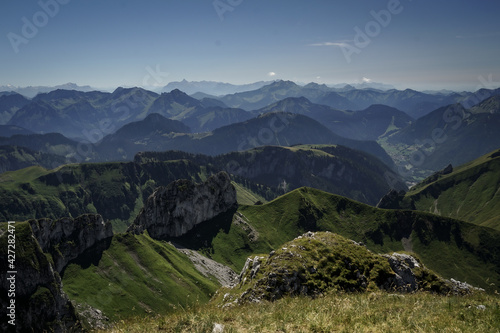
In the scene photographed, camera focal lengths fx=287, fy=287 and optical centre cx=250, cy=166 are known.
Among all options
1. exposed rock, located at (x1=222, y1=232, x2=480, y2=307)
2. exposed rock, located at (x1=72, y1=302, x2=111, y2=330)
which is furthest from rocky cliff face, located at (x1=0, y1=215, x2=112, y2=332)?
exposed rock, located at (x1=222, y1=232, x2=480, y2=307)

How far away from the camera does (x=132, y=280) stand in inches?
4914

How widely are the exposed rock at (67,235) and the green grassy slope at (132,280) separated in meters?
4.38

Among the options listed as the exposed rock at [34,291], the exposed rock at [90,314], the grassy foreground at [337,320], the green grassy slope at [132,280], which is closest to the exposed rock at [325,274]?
the grassy foreground at [337,320]

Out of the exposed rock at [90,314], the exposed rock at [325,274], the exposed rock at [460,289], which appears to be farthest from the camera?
the exposed rock at [90,314]

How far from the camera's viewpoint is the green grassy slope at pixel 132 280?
370 feet

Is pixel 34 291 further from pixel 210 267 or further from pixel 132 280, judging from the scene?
pixel 210 267

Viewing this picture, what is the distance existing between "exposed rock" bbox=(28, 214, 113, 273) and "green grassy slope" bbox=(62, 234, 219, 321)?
4379 mm

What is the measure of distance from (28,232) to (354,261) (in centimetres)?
11246

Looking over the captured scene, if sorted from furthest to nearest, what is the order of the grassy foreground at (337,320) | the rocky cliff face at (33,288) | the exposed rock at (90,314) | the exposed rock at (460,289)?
the exposed rock at (90,314) → the rocky cliff face at (33,288) → the exposed rock at (460,289) → the grassy foreground at (337,320)

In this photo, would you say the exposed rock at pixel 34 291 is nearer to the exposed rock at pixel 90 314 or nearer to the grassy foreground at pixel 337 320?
the exposed rock at pixel 90 314

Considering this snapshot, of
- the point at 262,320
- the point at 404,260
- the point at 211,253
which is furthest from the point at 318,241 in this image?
the point at 211,253

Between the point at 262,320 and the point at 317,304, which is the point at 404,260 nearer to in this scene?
the point at 317,304

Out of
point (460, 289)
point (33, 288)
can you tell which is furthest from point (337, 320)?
point (33, 288)

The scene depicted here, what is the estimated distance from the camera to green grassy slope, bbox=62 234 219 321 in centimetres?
11275
